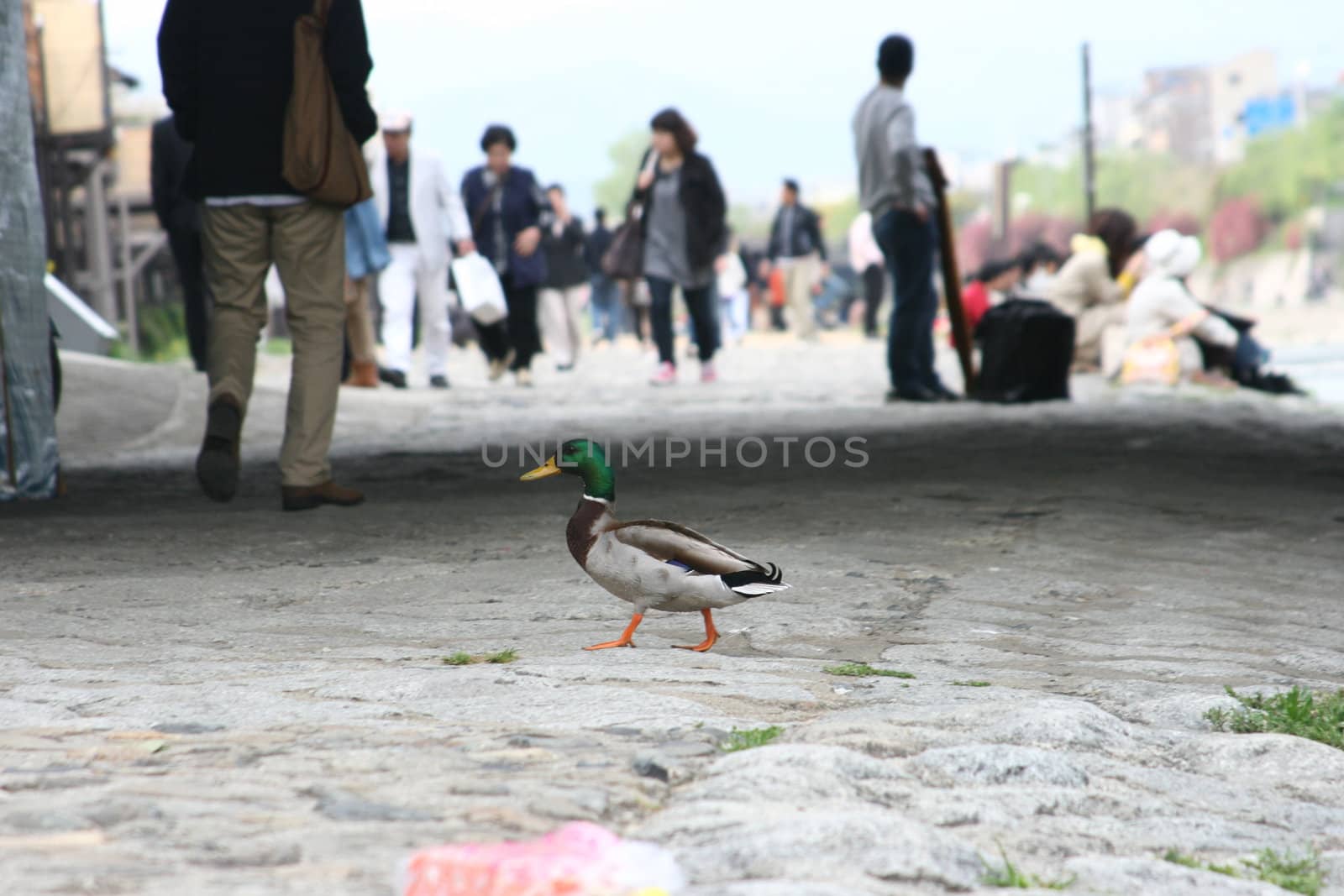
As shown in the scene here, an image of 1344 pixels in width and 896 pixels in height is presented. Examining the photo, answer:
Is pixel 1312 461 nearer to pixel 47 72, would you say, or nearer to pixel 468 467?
pixel 468 467

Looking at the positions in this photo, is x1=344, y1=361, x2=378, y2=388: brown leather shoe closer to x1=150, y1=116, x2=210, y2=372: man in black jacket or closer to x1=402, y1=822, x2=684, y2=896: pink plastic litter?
x1=150, y1=116, x2=210, y2=372: man in black jacket

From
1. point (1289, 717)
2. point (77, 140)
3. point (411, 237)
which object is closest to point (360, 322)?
point (411, 237)

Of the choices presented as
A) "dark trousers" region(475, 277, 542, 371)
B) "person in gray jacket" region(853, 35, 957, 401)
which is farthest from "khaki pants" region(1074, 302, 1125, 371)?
"dark trousers" region(475, 277, 542, 371)

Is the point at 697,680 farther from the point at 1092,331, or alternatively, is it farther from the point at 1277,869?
the point at 1092,331

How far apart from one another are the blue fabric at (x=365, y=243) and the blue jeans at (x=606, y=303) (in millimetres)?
13499

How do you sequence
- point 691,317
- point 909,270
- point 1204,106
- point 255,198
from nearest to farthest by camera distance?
point 255,198
point 909,270
point 691,317
point 1204,106

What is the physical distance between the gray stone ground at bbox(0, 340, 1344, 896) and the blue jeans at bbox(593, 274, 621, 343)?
61.7 feet

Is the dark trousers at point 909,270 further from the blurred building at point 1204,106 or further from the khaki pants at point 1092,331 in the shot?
the blurred building at point 1204,106

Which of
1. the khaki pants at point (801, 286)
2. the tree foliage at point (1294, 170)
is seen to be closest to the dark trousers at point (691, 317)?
the khaki pants at point (801, 286)

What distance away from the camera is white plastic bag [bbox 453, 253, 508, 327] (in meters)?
13.4

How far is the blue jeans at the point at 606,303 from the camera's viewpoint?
26781mm

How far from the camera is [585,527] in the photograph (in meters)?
3.90

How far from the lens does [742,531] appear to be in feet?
19.3

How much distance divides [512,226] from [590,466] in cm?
1054
